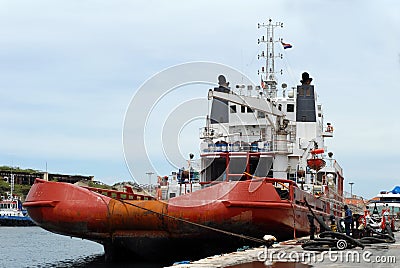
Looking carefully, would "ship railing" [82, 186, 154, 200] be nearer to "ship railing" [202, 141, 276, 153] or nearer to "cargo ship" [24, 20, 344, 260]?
"cargo ship" [24, 20, 344, 260]

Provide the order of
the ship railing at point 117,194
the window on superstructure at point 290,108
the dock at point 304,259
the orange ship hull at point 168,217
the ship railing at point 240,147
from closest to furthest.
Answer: the dock at point 304,259 < the orange ship hull at point 168,217 < the ship railing at point 117,194 < the ship railing at point 240,147 < the window on superstructure at point 290,108

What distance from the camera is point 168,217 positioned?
17.3m

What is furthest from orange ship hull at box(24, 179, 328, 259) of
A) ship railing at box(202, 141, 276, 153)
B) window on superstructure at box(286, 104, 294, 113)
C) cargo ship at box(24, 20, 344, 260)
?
window on superstructure at box(286, 104, 294, 113)

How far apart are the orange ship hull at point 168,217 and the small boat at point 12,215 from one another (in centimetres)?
5412

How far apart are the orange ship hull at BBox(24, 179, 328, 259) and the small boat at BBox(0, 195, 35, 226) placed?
54.1m

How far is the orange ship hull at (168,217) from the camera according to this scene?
688 inches

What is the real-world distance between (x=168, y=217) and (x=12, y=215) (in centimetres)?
5896

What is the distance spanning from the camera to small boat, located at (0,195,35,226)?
71.2 metres

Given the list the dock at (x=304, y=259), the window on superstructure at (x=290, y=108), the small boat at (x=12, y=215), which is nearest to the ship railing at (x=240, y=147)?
the window on superstructure at (x=290, y=108)

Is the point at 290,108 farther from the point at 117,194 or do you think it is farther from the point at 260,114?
the point at 117,194

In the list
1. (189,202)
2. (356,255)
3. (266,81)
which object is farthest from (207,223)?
(266,81)

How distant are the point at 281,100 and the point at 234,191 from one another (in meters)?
10.8

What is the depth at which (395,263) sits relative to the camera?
11.9 m

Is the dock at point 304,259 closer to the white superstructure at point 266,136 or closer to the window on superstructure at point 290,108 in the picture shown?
the white superstructure at point 266,136
